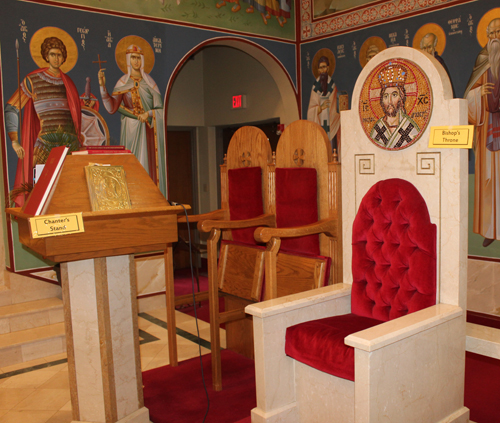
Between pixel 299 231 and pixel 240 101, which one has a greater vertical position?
pixel 240 101

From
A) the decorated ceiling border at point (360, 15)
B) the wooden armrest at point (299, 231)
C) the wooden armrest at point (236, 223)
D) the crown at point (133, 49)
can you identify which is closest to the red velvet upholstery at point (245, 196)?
the wooden armrest at point (236, 223)

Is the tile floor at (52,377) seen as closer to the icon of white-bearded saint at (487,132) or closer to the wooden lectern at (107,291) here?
the wooden lectern at (107,291)

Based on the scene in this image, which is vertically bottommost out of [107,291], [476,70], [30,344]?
[30,344]

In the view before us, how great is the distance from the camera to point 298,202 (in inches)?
127

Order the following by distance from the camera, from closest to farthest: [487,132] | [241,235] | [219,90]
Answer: [241,235] → [487,132] → [219,90]

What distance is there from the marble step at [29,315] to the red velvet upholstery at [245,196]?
1.89 meters

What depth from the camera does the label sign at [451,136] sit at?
7.05 ft

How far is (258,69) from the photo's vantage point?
695cm

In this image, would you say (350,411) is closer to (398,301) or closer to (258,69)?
(398,301)

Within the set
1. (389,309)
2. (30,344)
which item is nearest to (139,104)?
(30,344)

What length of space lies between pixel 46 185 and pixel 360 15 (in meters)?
4.40

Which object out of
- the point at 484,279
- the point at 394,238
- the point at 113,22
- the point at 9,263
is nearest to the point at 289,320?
the point at 394,238

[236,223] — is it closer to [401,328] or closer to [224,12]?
[401,328]

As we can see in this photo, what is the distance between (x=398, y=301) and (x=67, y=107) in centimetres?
358
